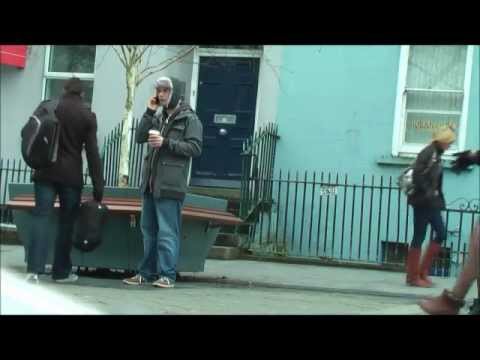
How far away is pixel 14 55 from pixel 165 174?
6.54 m

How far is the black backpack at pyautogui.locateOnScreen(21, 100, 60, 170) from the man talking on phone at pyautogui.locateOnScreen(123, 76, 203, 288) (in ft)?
2.79

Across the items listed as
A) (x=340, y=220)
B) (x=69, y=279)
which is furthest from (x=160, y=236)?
(x=340, y=220)

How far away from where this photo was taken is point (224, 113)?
43.2ft

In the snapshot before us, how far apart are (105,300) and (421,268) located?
145 inches

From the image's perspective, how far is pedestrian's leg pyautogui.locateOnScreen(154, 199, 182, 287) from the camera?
789 centimetres

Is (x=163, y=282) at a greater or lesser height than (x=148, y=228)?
lesser

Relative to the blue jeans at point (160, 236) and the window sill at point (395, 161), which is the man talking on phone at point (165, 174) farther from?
the window sill at point (395, 161)

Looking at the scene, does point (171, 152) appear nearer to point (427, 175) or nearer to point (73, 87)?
point (73, 87)

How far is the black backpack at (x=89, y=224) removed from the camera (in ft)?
25.4

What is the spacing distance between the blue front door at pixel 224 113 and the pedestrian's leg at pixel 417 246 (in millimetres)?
4152

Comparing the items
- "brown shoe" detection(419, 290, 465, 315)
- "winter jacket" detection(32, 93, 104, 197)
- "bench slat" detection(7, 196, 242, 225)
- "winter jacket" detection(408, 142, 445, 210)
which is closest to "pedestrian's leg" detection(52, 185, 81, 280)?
"winter jacket" detection(32, 93, 104, 197)
